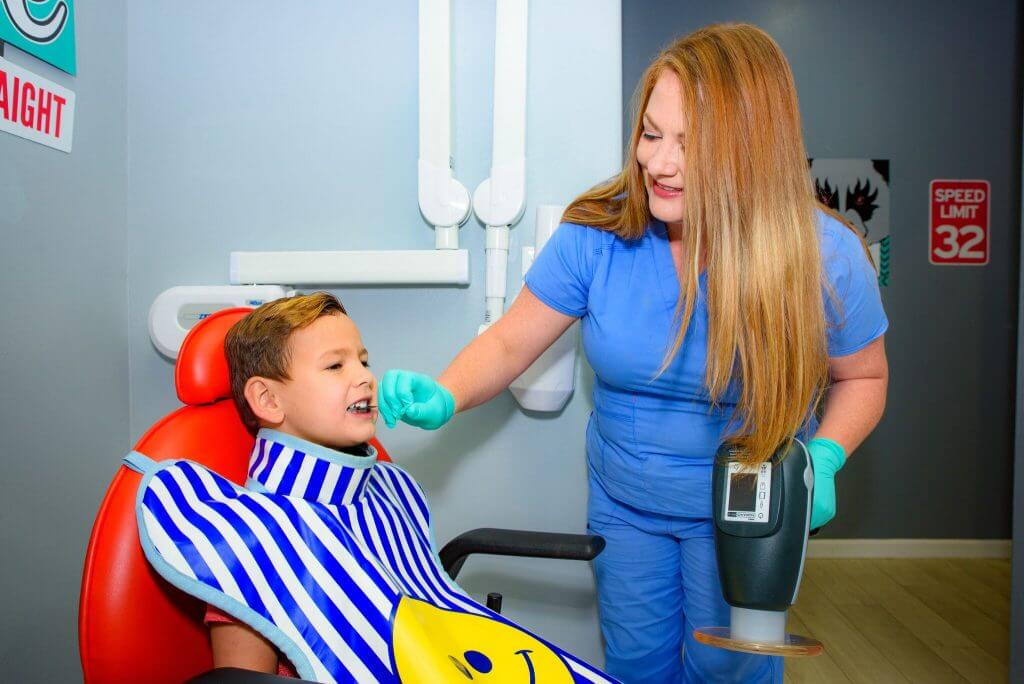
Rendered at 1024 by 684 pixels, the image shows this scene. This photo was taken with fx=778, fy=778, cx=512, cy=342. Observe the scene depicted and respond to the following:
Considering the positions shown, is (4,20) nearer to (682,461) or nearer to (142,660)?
(142,660)

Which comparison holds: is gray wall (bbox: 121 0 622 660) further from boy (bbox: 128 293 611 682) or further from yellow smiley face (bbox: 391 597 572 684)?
yellow smiley face (bbox: 391 597 572 684)

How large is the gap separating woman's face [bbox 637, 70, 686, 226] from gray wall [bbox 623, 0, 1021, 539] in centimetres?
232

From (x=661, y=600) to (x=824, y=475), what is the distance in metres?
0.38

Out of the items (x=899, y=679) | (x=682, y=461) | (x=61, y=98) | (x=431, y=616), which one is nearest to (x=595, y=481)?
(x=682, y=461)

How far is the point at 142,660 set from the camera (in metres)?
0.94

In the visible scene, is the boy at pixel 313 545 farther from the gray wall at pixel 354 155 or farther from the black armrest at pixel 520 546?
the gray wall at pixel 354 155

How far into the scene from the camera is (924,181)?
338cm

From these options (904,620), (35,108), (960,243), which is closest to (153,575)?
(35,108)

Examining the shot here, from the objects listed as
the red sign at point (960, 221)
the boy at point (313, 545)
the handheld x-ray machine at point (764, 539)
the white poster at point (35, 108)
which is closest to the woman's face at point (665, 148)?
the handheld x-ray machine at point (764, 539)

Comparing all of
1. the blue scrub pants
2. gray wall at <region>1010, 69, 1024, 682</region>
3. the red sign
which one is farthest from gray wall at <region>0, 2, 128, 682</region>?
the red sign

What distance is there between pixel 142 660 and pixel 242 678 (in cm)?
21

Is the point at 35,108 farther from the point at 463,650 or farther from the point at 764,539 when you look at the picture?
the point at 764,539

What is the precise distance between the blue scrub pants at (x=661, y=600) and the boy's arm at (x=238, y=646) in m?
0.63

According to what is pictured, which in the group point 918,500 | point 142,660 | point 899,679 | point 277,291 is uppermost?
point 277,291
